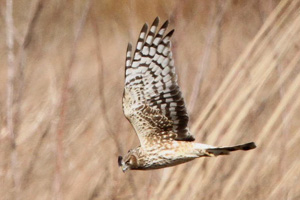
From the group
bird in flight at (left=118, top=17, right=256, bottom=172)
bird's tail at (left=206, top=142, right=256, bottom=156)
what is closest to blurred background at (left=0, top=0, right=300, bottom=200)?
bird in flight at (left=118, top=17, right=256, bottom=172)

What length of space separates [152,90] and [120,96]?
3.34 feet

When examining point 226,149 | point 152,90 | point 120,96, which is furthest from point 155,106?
point 120,96

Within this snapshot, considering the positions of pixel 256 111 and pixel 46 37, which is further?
pixel 256 111

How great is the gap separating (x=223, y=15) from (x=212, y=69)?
0.25 meters

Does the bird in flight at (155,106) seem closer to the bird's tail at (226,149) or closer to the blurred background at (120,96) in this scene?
the bird's tail at (226,149)

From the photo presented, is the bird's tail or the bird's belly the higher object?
the bird's tail

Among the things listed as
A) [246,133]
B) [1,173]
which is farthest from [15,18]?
[246,133]

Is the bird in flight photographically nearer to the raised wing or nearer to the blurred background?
the raised wing

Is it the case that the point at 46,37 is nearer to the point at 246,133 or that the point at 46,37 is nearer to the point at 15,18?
the point at 15,18

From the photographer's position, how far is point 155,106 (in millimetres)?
3062

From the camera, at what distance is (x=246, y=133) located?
4461mm

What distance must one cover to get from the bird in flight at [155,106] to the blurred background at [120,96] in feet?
3.04

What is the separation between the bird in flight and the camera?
9.87ft

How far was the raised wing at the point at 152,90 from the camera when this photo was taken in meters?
3.01
